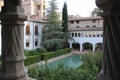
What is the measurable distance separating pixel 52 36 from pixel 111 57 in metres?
22.8

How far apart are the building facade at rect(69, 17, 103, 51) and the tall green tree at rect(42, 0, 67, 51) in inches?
139

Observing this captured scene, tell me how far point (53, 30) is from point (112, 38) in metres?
22.7

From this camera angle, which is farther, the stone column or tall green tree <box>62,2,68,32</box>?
tall green tree <box>62,2,68,32</box>

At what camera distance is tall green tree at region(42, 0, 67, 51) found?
22906 millimetres

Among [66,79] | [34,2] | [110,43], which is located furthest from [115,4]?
[34,2]

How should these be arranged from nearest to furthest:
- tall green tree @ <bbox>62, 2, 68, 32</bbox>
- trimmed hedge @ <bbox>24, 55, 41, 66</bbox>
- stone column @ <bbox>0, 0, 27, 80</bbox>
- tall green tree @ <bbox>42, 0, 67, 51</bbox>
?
stone column @ <bbox>0, 0, 27, 80</bbox> → trimmed hedge @ <bbox>24, 55, 41, 66</bbox> → tall green tree @ <bbox>42, 0, 67, 51</bbox> → tall green tree @ <bbox>62, 2, 68, 32</bbox>

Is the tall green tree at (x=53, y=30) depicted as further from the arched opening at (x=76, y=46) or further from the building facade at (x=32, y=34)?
the arched opening at (x=76, y=46)

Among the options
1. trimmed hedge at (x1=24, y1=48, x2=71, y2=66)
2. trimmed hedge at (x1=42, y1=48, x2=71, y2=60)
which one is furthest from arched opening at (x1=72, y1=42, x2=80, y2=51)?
trimmed hedge at (x1=24, y1=48, x2=71, y2=66)

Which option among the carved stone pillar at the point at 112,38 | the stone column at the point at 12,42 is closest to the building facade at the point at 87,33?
the stone column at the point at 12,42

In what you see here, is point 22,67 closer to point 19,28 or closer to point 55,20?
point 19,28

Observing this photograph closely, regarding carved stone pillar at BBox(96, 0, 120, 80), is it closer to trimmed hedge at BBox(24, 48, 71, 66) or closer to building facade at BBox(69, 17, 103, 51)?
trimmed hedge at BBox(24, 48, 71, 66)

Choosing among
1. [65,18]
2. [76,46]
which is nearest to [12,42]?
[65,18]

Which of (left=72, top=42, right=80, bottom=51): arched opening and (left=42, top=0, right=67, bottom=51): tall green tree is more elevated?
(left=42, top=0, right=67, bottom=51): tall green tree

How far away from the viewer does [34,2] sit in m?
37.3
